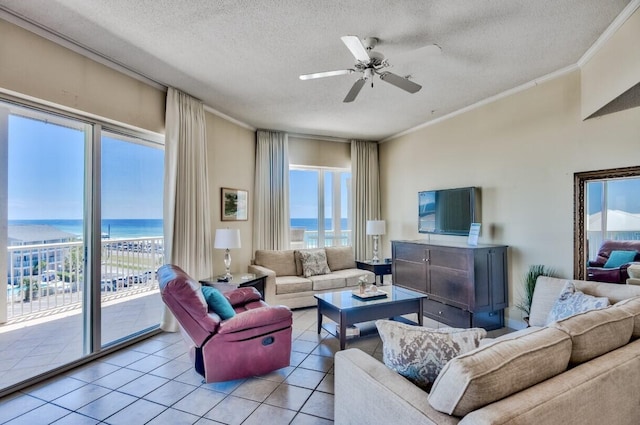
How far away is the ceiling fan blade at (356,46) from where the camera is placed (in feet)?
7.38

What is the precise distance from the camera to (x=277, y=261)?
514 centimetres

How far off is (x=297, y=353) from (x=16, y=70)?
3383 millimetres

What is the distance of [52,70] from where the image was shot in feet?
8.82

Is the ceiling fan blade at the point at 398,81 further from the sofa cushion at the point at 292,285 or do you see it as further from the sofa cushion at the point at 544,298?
the sofa cushion at the point at 292,285

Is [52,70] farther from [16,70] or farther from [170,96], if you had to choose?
[170,96]

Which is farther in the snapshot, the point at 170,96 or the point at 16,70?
the point at 170,96

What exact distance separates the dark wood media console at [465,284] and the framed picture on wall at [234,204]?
2.83 meters

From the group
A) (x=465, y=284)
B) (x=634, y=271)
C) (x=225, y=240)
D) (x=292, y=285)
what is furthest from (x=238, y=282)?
(x=634, y=271)

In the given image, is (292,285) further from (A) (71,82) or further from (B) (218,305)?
(A) (71,82)

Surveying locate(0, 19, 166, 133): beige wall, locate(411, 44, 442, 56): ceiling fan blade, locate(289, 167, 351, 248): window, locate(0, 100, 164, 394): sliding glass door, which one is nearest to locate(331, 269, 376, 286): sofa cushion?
locate(289, 167, 351, 248): window

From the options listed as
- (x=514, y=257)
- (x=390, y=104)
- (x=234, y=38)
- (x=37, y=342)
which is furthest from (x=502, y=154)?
(x=37, y=342)

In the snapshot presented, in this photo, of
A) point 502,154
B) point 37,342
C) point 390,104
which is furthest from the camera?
point 390,104

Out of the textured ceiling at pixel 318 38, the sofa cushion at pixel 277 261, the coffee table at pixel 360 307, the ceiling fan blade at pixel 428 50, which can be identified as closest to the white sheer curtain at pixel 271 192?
the sofa cushion at pixel 277 261

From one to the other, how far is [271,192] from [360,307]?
296cm
